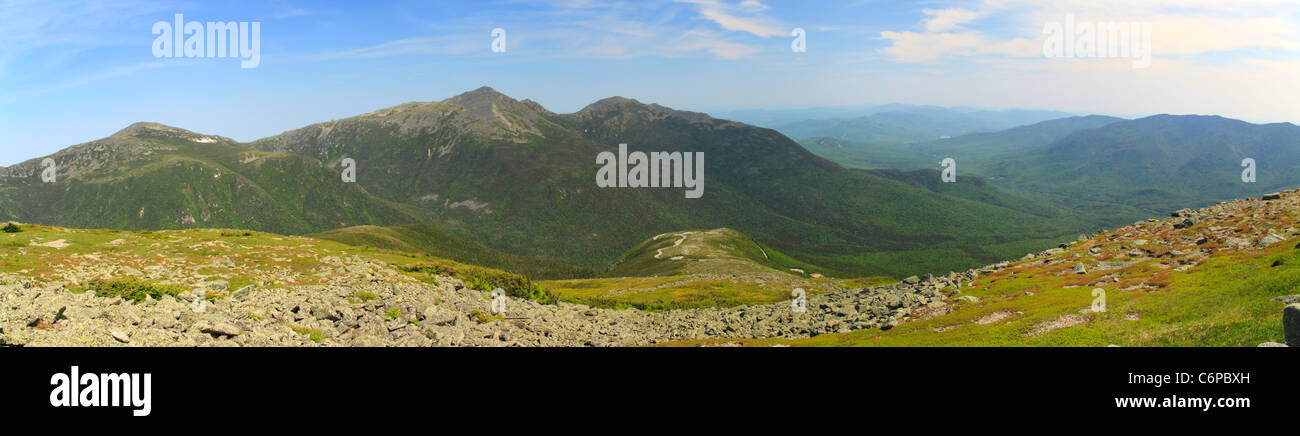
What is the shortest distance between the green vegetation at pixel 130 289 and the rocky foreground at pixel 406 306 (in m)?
0.83

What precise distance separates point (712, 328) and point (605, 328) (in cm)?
1130

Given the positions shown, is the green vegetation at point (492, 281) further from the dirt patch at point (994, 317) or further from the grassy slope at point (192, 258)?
the dirt patch at point (994, 317)

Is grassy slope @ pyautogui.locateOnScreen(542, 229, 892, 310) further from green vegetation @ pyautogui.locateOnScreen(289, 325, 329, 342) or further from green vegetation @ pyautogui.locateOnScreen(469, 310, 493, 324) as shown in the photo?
green vegetation @ pyautogui.locateOnScreen(289, 325, 329, 342)

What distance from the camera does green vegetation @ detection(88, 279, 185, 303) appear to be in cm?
3581

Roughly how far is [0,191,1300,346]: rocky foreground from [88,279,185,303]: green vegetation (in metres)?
0.83

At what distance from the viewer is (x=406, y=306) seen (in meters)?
44.4

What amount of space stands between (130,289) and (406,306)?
17955 mm

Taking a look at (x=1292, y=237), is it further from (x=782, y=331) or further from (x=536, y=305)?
(x=536, y=305)

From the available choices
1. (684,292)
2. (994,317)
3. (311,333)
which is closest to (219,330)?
(311,333)

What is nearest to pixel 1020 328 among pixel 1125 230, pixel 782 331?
pixel 782 331

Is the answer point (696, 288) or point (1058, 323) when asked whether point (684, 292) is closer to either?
point (696, 288)

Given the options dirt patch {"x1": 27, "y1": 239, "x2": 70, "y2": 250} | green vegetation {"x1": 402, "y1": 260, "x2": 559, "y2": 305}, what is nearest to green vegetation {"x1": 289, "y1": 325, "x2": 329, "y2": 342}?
green vegetation {"x1": 402, "y1": 260, "x2": 559, "y2": 305}
